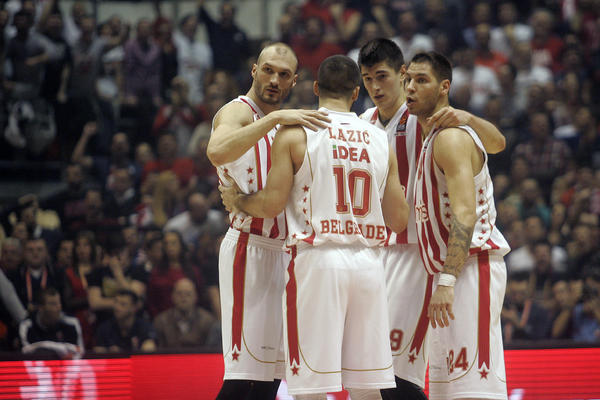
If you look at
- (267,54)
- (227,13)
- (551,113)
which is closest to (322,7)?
(227,13)

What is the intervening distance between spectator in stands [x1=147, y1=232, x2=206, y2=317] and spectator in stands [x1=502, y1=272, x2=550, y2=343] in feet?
11.2

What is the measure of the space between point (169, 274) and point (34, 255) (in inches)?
57.5

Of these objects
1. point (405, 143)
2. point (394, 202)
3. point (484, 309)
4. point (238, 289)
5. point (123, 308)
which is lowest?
point (123, 308)

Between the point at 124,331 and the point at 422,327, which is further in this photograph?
the point at 124,331

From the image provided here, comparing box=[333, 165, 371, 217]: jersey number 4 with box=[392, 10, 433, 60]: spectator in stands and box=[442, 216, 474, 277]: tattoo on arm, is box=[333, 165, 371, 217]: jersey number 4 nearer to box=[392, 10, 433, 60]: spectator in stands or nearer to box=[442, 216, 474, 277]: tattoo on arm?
box=[442, 216, 474, 277]: tattoo on arm

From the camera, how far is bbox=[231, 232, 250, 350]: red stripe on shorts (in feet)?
15.5

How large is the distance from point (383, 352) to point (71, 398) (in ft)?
8.05

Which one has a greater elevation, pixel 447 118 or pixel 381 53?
pixel 381 53

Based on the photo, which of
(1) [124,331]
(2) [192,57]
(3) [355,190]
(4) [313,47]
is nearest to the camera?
(3) [355,190]

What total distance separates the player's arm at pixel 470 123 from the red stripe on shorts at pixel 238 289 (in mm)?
1319

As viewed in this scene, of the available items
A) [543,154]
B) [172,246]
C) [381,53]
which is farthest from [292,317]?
[543,154]

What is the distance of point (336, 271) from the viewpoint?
14.1ft

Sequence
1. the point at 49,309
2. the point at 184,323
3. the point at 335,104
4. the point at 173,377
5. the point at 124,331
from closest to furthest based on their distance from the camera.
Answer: the point at 335,104
the point at 173,377
the point at 49,309
the point at 124,331
the point at 184,323

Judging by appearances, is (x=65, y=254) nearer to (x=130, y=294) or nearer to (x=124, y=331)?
(x=130, y=294)
